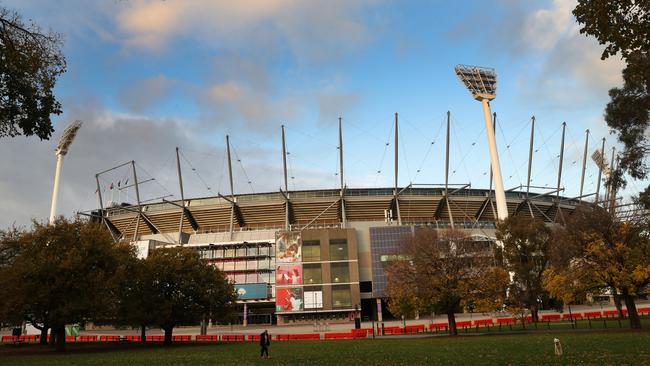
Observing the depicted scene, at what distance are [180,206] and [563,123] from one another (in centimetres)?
8652

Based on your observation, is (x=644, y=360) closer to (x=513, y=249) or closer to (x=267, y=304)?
(x=513, y=249)

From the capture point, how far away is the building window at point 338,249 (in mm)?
81250

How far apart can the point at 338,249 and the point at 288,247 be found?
9.34 m

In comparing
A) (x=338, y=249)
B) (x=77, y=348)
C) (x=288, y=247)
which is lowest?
(x=77, y=348)

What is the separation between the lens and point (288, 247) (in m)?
82.0

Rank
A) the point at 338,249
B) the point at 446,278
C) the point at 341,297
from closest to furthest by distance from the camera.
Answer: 1. the point at 446,278
2. the point at 341,297
3. the point at 338,249

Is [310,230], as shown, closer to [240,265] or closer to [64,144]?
[240,265]

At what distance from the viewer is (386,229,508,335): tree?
37.6 meters

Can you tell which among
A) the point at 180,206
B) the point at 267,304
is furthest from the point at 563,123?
the point at 180,206

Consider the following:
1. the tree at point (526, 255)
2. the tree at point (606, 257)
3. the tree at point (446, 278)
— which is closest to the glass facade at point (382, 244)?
the tree at point (526, 255)

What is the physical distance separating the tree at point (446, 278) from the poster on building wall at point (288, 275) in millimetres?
41081

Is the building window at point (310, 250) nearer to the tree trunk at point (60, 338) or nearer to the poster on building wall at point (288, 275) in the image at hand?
the poster on building wall at point (288, 275)

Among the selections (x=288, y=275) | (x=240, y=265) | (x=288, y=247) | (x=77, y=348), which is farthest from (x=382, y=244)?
(x=77, y=348)

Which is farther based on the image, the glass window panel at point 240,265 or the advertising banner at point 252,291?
the glass window panel at point 240,265
